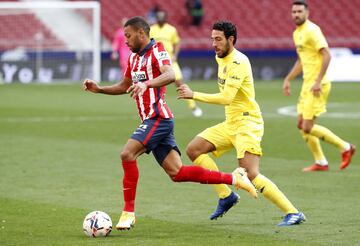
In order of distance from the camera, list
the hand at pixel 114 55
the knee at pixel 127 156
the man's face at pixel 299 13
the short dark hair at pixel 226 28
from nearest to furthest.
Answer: the knee at pixel 127 156, the short dark hair at pixel 226 28, the man's face at pixel 299 13, the hand at pixel 114 55

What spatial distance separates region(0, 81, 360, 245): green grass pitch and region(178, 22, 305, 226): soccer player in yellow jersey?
0.78ft

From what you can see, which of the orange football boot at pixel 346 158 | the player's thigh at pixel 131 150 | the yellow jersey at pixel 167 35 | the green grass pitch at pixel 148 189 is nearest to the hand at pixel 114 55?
the yellow jersey at pixel 167 35

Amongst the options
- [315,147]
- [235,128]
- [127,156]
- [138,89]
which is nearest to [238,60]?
[235,128]

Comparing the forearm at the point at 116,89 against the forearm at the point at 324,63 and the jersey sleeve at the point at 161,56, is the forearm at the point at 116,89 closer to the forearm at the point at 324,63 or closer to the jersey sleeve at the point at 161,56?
the jersey sleeve at the point at 161,56

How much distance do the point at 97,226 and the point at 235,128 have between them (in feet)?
5.81

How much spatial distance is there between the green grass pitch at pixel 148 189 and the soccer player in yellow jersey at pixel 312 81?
0.90 feet

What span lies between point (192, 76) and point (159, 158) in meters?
26.2

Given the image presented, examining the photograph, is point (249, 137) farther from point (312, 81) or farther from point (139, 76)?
point (312, 81)

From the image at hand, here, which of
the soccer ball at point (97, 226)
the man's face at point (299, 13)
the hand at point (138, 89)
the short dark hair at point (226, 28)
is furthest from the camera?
the man's face at point (299, 13)

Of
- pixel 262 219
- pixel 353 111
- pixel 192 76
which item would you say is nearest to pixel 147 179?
pixel 262 219

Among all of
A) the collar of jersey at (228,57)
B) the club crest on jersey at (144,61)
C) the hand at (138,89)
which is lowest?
the hand at (138,89)

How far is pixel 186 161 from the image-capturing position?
14.1m

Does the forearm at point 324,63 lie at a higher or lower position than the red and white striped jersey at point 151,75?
lower

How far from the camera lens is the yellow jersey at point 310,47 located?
13.2 m
